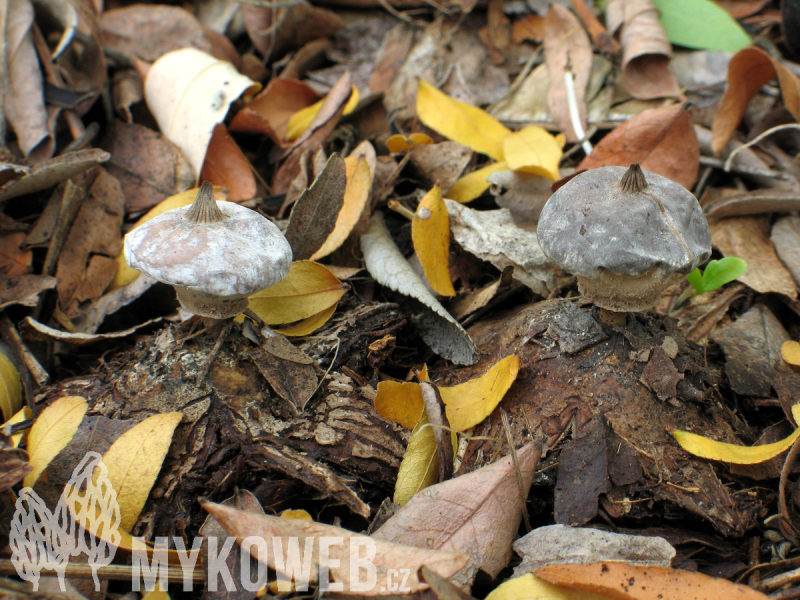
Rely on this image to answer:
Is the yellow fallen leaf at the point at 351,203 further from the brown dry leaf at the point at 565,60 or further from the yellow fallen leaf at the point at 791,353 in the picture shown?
the yellow fallen leaf at the point at 791,353

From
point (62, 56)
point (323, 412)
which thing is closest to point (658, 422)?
point (323, 412)

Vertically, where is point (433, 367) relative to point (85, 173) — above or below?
below

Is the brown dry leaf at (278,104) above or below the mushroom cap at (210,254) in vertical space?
below

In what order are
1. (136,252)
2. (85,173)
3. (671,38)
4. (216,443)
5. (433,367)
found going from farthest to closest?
(671,38) → (85,173) → (433,367) → (216,443) → (136,252)

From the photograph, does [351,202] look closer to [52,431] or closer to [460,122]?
[460,122]

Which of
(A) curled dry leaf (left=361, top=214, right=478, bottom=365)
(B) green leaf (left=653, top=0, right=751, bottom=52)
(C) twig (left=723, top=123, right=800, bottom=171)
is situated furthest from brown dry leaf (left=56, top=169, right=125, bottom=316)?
(B) green leaf (left=653, top=0, right=751, bottom=52)

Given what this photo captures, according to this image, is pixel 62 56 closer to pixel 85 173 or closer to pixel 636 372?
pixel 85 173

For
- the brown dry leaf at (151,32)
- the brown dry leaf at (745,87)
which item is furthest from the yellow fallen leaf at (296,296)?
the brown dry leaf at (745,87)
